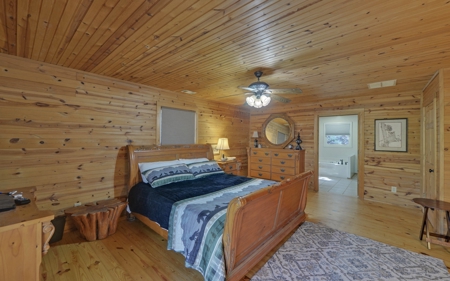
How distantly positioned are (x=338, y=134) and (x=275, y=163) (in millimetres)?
4077

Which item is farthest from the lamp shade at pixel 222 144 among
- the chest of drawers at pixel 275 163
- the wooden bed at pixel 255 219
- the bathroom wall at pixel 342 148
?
the bathroom wall at pixel 342 148

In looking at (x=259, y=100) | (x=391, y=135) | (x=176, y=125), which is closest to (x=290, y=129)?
(x=391, y=135)

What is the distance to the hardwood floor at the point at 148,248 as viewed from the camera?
2.09 metres

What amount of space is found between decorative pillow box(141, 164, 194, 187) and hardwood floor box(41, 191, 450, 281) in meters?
0.78

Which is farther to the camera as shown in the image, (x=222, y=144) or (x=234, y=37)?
(x=222, y=144)

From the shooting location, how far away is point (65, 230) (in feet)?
9.61

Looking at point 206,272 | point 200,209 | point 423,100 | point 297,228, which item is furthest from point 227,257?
point 423,100

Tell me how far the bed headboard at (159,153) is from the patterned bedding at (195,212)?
0.27m

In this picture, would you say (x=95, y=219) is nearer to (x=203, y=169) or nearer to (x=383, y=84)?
(x=203, y=169)

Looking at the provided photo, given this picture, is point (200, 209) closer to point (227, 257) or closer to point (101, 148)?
point (227, 257)

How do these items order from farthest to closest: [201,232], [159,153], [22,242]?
[159,153]
[201,232]
[22,242]

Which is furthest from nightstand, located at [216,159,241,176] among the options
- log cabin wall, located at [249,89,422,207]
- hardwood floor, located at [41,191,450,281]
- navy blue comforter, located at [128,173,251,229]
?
log cabin wall, located at [249,89,422,207]

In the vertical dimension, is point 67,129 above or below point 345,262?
above

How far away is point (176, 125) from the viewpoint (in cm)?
441
